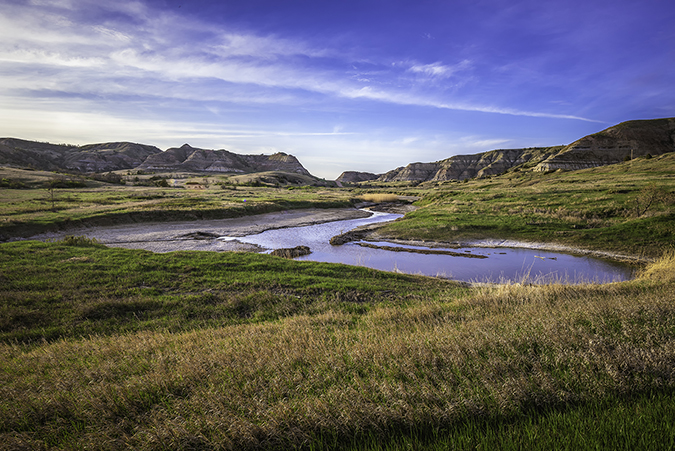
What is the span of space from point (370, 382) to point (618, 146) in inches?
5221

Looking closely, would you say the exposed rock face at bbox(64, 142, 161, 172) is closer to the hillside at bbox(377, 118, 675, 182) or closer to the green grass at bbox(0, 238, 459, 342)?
the green grass at bbox(0, 238, 459, 342)

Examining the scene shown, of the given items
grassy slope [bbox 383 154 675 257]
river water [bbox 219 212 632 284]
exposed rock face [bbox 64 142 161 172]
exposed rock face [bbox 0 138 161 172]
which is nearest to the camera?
river water [bbox 219 212 632 284]

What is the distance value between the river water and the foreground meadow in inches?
401

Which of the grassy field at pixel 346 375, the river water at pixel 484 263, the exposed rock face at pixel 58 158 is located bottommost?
the river water at pixel 484 263

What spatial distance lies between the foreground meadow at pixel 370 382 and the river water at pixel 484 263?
10175 mm

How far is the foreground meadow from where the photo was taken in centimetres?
316

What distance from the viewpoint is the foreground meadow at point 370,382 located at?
3.16m

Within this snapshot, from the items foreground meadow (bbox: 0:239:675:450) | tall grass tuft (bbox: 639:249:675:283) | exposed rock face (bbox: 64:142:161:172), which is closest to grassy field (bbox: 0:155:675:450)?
foreground meadow (bbox: 0:239:675:450)

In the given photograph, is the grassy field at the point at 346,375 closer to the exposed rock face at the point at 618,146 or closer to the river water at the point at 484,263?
the river water at the point at 484,263

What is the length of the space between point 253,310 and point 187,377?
558cm

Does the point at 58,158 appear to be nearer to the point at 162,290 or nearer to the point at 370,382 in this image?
the point at 162,290

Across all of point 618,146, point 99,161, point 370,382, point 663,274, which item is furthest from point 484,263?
point 99,161

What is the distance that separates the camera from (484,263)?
20.8 metres

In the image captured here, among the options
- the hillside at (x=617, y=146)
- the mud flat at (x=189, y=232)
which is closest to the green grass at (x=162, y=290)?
the mud flat at (x=189, y=232)
